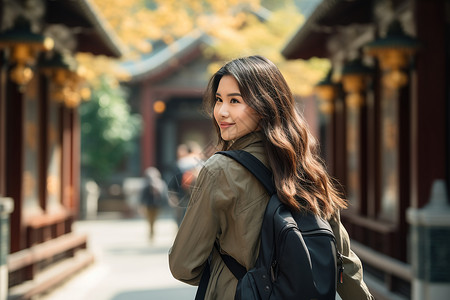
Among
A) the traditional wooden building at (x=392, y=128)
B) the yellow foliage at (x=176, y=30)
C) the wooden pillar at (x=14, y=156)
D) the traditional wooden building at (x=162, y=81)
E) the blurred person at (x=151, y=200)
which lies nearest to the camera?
the traditional wooden building at (x=392, y=128)

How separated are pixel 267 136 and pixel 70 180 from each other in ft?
30.7

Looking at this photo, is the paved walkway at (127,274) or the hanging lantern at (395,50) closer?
the hanging lantern at (395,50)

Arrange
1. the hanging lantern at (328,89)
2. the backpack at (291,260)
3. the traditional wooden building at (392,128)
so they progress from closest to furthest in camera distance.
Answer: the backpack at (291,260), the traditional wooden building at (392,128), the hanging lantern at (328,89)

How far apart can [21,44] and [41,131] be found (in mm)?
2556

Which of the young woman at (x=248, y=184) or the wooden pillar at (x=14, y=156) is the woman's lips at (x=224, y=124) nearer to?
the young woman at (x=248, y=184)

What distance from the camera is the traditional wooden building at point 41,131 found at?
7.61 meters

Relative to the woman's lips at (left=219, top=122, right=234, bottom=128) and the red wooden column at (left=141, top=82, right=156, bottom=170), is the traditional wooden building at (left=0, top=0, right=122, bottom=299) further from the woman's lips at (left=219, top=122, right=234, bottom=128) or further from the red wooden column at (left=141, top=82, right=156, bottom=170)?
the red wooden column at (left=141, top=82, right=156, bottom=170)

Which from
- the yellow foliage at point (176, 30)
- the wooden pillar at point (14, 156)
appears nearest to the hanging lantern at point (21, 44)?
the wooden pillar at point (14, 156)

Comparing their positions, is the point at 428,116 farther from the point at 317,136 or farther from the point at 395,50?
the point at 317,136

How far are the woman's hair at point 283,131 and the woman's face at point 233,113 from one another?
32 mm

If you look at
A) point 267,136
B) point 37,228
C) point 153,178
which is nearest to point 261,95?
point 267,136

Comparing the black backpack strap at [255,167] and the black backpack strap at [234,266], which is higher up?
the black backpack strap at [255,167]

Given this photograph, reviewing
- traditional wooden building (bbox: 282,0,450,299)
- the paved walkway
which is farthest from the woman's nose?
the paved walkway

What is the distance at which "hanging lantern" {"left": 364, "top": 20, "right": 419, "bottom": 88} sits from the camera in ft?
23.0
